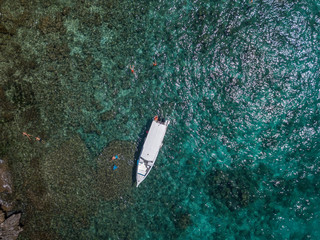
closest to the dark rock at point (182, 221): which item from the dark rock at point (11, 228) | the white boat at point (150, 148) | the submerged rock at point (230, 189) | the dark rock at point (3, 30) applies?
the submerged rock at point (230, 189)

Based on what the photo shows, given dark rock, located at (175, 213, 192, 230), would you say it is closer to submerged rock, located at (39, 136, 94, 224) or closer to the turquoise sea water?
the turquoise sea water

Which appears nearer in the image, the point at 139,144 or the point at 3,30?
the point at 3,30

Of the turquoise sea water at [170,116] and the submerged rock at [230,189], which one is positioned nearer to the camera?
the turquoise sea water at [170,116]

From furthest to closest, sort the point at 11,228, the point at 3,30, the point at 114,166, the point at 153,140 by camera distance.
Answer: the point at 114,166 < the point at 11,228 < the point at 3,30 < the point at 153,140

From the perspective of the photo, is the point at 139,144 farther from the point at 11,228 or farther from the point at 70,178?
the point at 11,228

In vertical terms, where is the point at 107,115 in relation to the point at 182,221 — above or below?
above

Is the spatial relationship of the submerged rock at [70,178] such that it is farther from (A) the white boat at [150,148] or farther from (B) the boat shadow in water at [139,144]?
(A) the white boat at [150,148]

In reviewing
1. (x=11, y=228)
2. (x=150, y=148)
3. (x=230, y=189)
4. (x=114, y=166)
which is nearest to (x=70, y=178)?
(x=114, y=166)
